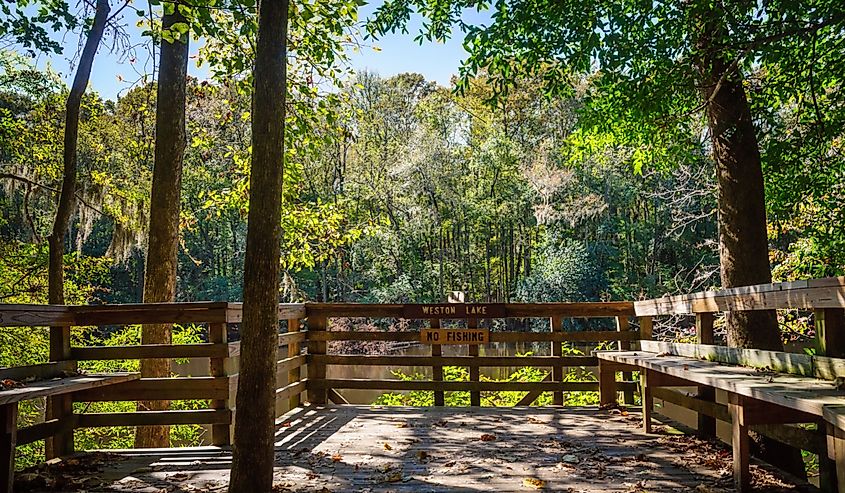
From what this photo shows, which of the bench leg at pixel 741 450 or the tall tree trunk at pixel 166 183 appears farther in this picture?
the tall tree trunk at pixel 166 183

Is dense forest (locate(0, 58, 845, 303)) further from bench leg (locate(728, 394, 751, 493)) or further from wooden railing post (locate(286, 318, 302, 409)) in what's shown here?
bench leg (locate(728, 394, 751, 493))

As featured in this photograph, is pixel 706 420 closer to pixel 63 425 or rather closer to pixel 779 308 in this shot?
pixel 779 308

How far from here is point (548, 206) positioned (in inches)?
1241

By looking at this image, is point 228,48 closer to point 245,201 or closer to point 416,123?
point 245,201

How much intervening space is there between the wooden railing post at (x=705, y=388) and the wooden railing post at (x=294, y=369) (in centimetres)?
424

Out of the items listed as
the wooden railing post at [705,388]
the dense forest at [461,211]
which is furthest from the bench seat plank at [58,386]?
the dense forest at [461,211]

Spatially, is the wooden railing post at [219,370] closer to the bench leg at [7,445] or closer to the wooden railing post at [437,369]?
the bench leg at [7,445]

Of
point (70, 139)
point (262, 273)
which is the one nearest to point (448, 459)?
point (262, 273)

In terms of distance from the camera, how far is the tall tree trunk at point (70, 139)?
26.2 feet

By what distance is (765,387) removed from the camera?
3.44m

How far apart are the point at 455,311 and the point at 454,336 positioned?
306mm

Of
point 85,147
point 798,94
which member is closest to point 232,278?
point 85,147

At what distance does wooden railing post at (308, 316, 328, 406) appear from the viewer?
7.96m

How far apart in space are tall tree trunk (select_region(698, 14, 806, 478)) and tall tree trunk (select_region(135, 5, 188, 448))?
569cm
